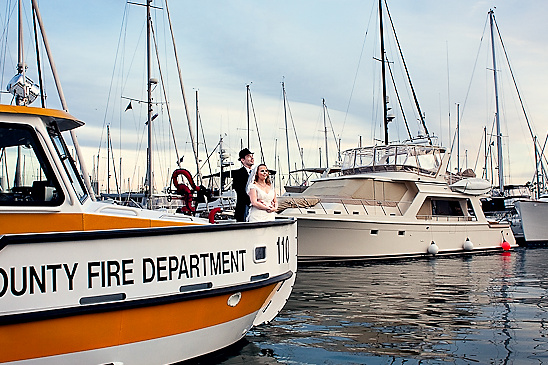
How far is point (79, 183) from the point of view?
195 inches

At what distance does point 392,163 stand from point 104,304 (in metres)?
17.9

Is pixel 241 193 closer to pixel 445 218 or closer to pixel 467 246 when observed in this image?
pixel 445 218

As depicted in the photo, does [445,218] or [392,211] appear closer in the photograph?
[392,211]

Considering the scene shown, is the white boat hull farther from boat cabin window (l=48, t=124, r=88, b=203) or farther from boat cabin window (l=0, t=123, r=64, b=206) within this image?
boat cabin window (l=0, t=123, r=64, b=206)

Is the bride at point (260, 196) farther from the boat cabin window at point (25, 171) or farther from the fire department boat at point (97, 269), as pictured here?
the boat cabin window at point (25, 171)

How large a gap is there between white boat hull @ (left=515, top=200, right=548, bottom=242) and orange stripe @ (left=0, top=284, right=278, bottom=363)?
26082 mm

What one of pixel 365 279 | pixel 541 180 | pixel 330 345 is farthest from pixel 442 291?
pixel 541 180

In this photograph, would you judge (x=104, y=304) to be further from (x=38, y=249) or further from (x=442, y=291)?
(x=442, y=291)

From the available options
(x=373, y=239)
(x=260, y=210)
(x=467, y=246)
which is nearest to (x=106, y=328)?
(x=260, y=210)

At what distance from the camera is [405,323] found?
24.1 ft

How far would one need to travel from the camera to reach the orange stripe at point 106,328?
390 cm

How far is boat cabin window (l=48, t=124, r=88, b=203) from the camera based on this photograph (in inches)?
186

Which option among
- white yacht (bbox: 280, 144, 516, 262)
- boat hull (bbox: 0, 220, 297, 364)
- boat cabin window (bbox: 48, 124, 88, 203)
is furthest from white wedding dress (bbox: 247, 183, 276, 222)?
white yacht (bbox: 280, 144, 516, 262)

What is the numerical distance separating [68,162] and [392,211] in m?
15.5
